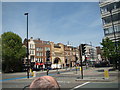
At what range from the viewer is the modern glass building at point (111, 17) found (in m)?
31.7

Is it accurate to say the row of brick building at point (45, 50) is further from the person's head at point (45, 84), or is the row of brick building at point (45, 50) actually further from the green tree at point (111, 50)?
the person's head at point (45, 84)

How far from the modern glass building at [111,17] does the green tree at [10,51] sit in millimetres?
27321

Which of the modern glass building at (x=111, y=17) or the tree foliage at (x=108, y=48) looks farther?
the modern glass building at (x=111, y=17)

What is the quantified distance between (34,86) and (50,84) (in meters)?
0.43

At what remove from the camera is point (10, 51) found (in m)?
45.8

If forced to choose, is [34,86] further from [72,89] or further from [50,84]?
[72,89]

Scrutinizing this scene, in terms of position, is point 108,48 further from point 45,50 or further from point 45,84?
point 45,50

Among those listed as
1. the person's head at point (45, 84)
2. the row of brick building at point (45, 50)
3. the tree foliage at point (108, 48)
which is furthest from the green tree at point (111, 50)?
the row of brick building at point (45, 50)

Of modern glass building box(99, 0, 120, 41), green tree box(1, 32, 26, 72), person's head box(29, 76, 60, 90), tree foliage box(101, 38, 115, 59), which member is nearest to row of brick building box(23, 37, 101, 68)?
green tree box(1, 32, 26, 72)

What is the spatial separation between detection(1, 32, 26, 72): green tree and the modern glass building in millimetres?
27321

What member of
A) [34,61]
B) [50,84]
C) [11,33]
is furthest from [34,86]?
[34,61]

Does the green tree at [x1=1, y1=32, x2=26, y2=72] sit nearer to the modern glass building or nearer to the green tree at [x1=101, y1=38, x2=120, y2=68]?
the modern glass building

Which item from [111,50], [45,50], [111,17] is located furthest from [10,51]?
[111,17]

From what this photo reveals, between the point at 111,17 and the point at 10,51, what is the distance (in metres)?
30.0
